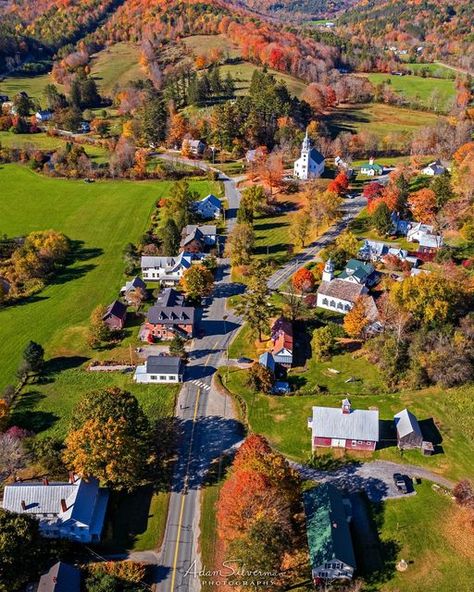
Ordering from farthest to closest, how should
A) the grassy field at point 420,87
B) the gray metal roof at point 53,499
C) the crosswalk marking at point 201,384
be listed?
the grassy field at point 420,87 → the crosswalk marking at point 201,384 → the gray metal roof at point 53,499

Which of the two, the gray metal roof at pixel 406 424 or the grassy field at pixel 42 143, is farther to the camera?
the grassy field at pixel 42 143

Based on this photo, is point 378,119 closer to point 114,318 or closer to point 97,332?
point 114,318

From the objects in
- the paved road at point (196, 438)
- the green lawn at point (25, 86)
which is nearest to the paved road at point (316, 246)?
A: the paved road at point (196, 438)

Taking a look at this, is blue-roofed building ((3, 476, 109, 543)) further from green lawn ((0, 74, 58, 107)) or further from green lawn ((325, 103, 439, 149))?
green lawn ((0, 74, 58, 107))

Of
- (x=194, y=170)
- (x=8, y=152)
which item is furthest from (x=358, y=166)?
(x=8, y=152)

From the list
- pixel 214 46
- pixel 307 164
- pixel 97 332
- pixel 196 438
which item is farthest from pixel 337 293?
pixel 214 46

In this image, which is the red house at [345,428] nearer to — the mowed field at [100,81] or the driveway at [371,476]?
the driveway at [371,476]

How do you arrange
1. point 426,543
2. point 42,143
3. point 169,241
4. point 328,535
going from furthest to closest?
point 42,143, point 169,241, point 426,543, point 328,535
